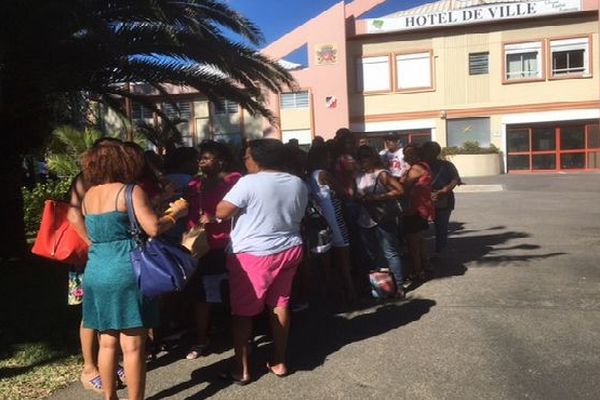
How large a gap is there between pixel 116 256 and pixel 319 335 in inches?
84.5

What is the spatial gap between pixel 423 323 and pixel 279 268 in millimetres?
1729

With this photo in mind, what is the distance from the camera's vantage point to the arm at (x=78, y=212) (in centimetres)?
366

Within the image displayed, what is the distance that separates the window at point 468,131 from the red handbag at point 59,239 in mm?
26430

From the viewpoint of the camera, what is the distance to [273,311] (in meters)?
4.06

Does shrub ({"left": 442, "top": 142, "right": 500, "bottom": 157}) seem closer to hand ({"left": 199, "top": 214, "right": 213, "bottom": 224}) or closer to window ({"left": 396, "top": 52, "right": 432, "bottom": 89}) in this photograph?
window ({"left": 396, "top": 52, "right": 432, "bottom": 89})

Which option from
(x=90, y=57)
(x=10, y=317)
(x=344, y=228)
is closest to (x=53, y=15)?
(x=90, y=57)

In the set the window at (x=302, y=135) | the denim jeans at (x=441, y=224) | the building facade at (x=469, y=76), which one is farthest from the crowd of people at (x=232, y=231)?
the window at (x=302, y=135)

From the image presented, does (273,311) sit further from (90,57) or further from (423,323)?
(90,57)

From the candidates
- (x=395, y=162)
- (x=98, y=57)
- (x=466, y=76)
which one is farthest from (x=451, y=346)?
(x=466, y=76)

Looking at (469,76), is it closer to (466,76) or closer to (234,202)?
(466,76)

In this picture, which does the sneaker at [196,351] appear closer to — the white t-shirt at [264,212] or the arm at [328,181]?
the white t-shirt at [264,212]

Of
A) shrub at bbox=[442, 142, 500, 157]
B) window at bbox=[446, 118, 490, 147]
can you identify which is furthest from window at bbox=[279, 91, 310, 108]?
shrub at bbox=[442, 142, 500, 157]

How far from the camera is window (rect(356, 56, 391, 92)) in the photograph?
95.2 feet

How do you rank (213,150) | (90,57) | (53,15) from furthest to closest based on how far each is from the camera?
(90,57)
(53,15)
(213,150)
